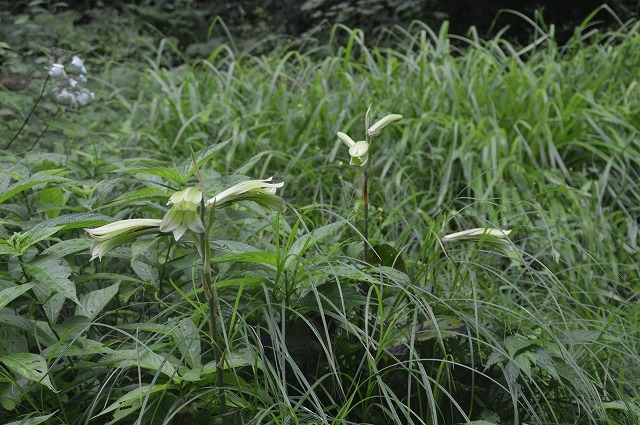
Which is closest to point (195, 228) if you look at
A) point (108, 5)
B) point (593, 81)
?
point (593, 81)

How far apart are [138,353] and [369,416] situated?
1.74 ft

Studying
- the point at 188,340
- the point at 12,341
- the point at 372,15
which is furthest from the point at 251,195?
the point at 372,15

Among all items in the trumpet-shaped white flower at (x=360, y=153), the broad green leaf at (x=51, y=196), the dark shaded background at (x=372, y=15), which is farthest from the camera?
the dark shaded background at (x=372, y=15)

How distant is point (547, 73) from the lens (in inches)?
145

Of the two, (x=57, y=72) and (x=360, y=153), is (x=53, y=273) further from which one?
(x=57, y=72)

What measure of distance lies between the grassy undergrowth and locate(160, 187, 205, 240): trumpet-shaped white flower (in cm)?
20

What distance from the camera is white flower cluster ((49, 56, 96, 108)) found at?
8.90 ft

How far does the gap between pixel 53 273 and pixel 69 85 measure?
1635 mm

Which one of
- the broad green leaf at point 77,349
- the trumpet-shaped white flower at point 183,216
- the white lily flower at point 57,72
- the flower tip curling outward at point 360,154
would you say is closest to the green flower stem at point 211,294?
the trumpet-shaped white flower at point 183,216

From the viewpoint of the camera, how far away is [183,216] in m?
1.14

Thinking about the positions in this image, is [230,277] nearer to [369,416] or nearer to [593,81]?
[369,416]

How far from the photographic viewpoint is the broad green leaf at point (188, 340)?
1.36 metres

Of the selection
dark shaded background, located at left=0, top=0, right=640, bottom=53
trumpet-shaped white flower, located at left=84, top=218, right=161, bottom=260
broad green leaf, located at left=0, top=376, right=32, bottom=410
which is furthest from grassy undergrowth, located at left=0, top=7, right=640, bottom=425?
dark shaded background, located at left=0, top=0, right=640, bottom=53

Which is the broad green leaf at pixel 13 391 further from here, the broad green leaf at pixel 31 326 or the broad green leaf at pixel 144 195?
the broad green leaf at pixel 144 195
